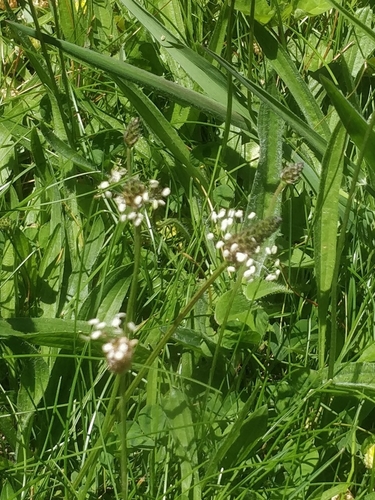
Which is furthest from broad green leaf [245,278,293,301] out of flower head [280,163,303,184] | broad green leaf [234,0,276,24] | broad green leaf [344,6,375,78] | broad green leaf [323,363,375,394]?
broad green leaf [344,6,375,78]

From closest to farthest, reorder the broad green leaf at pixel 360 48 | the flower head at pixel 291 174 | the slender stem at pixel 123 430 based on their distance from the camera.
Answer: the slender stem at pixel 123 430
the flower head at pixel 291 174
the broad green leaf at pixel 360 48

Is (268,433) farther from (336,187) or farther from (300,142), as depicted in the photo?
(300,142)

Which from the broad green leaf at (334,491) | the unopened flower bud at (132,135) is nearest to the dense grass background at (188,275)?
the broad green leaf at (334,491)

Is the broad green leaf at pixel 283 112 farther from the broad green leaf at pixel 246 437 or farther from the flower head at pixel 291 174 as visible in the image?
the broad green leaf at pixel 246 437

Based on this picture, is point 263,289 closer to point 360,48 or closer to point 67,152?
point 67,152

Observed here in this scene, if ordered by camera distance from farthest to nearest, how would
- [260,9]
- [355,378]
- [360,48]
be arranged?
[360,48], [260,9], [355,378]

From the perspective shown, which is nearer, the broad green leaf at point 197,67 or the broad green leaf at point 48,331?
the broad green leaf at point 48,331

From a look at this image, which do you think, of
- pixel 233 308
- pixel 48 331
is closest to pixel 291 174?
pixel 233 308

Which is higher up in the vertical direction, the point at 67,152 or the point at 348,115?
the point at 348,115

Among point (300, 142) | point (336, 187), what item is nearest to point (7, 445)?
point (336, 187)
